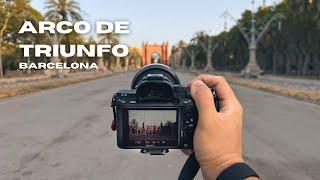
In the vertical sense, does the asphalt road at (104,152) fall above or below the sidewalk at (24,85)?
above

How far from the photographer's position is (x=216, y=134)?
145 cm

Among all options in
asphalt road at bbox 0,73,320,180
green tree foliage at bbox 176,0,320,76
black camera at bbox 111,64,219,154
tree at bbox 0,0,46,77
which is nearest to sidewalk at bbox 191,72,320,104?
green tree foliage at bbox 176,0,320,76

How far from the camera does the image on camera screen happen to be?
1.79 m

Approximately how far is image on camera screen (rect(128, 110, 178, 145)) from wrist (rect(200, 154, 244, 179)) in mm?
303

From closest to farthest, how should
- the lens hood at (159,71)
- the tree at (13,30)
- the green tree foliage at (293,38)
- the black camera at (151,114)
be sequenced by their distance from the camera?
the black camera at (151,114) → the lens hood at (159,71) → the green tree foliage at (293,38) → the tree at (13,30)

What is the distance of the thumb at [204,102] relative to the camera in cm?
146

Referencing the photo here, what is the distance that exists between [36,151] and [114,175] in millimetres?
2741

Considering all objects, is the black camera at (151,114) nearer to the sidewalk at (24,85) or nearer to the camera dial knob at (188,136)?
the camera dial knob at (188,136)

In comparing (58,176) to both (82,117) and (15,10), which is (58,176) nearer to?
(82,117)

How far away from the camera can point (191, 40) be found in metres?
131

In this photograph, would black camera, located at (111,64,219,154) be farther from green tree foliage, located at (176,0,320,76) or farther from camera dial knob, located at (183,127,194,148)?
green tree foliage, located at (176,0,320,76)

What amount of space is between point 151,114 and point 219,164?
0.45m

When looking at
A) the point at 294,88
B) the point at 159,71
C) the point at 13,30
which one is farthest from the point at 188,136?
the point at 13,30

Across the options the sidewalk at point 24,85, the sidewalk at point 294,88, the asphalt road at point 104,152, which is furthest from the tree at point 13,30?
the asphalt road at point 104,152
